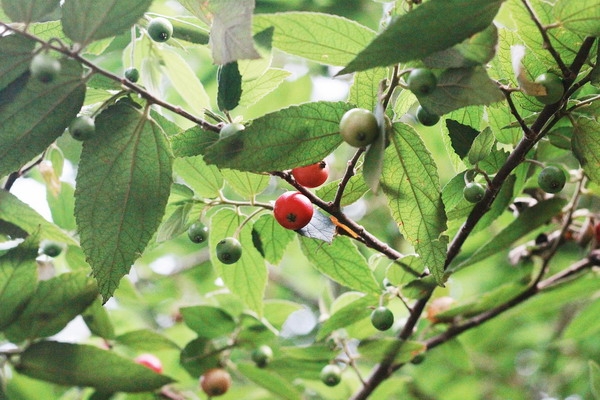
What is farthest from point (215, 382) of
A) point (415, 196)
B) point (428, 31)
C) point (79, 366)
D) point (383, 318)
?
point (428, 31)

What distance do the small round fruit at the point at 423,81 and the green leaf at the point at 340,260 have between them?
46 cm

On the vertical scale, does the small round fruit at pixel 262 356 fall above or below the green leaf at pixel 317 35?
below

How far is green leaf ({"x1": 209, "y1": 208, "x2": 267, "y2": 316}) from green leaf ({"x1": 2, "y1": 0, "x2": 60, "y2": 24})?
50 cm

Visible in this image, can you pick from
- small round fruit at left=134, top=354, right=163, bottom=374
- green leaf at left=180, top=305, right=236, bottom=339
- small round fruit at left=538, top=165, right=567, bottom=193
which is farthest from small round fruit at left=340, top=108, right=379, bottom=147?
small round fruit at left=134, top=354, right=163, bottom=374

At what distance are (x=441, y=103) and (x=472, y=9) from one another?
0.40 ft

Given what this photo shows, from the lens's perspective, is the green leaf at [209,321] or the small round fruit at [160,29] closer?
the small round fruit at [160,29]

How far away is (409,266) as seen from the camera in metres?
1.33

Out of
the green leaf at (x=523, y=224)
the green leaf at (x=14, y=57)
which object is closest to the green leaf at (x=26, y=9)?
the green leaf at (x=14, y=57)

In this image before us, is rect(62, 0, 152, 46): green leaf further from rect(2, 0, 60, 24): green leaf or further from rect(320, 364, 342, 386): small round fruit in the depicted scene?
rect(320, 364, 342, 386): small round fruit

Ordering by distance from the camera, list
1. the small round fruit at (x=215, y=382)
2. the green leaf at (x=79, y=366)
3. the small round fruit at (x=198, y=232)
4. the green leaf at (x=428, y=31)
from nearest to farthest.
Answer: the green leaf at (x=428, y=31) < the small round fruit at (x=198, y=232) < the green leaf at (x=79, y=366) < the small round fruit at (x=215, y=382)

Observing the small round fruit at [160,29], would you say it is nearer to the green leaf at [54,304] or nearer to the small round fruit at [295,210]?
the small round fruit at [295,210]

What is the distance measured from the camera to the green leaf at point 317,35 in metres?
0.95

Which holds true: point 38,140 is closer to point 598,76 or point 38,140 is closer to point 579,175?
point 598,76

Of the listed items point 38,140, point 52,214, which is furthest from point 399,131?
point 52,214
